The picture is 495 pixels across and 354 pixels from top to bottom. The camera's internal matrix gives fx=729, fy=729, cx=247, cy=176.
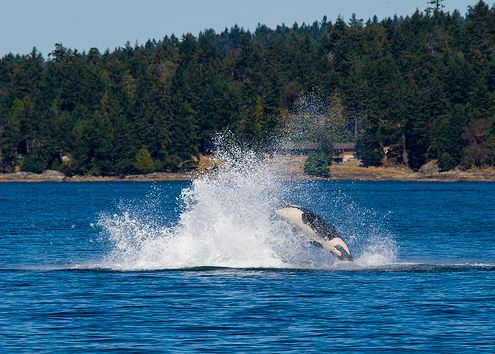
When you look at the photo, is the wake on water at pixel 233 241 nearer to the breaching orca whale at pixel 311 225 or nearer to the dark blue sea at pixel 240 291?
the dark blue sea at pixel 240 291

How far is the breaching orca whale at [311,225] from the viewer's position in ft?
99.2

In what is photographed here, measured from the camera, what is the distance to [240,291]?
1066 inches

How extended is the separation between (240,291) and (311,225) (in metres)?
5.07

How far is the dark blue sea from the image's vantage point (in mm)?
20219

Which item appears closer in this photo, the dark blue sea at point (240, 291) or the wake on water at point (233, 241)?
the dark blue sea at point (240, 291)

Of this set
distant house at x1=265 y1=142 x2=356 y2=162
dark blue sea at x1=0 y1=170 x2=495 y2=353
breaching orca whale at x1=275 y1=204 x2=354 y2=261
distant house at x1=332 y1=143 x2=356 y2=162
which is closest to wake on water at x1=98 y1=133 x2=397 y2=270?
dark blue sea at x1=0 y1=170 x2=495 y2=353

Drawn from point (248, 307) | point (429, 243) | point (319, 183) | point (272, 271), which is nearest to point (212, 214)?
point (272, 271)

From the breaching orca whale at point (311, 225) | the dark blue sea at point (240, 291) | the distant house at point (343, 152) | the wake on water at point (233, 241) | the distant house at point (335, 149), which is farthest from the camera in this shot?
the distant house at point (343, 152)

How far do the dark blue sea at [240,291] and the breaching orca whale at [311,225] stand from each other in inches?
39.0

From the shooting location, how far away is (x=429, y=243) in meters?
46.3

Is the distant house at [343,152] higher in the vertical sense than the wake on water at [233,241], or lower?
lower

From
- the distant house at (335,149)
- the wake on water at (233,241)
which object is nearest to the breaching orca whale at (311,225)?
the wake on water at (233,241)

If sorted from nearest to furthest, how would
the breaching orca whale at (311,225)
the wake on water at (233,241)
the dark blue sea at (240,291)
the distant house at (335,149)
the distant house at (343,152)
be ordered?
the dark blue sea at (240,291) → the breaching orca whale at (311,225) → the wake on water at (233,241) → the distant house at (335,149) → the distant house at (343,152)

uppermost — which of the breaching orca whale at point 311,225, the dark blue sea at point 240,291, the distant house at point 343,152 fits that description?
the breaching orca whale at point 311,225
